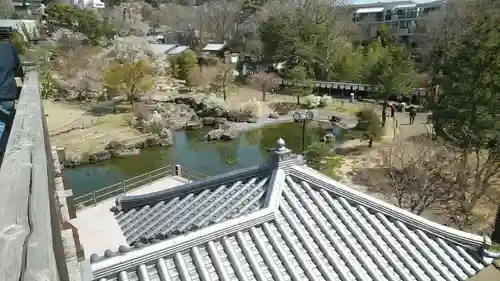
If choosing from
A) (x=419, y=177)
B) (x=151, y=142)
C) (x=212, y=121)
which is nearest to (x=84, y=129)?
(x=151, y=142)

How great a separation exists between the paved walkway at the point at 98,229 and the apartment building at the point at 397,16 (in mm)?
34840

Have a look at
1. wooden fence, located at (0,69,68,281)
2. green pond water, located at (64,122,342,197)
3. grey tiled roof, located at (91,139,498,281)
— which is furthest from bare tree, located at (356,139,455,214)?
wooden fence, located at (0,69,68,281)

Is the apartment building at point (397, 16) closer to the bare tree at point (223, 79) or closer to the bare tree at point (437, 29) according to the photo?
the bare tree at point (437, 29)

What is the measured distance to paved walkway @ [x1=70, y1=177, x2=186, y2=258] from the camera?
27.0 feet

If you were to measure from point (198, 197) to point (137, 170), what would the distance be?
12.2m

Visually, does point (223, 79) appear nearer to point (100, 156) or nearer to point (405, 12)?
point (100, 156)

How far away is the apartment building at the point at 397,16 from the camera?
37.9 meters

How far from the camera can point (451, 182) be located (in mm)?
10969

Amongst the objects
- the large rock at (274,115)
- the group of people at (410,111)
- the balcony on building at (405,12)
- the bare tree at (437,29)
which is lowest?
the large rock at (274,115)

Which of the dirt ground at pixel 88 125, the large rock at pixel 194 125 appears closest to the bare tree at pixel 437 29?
the dirt ground at pixel 88 125

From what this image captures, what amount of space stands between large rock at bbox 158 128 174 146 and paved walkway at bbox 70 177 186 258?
328 inches

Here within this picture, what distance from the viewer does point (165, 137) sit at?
1925cm

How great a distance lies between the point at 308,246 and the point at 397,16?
41.5m

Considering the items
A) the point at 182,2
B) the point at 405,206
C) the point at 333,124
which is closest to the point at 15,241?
the point at 405,206
